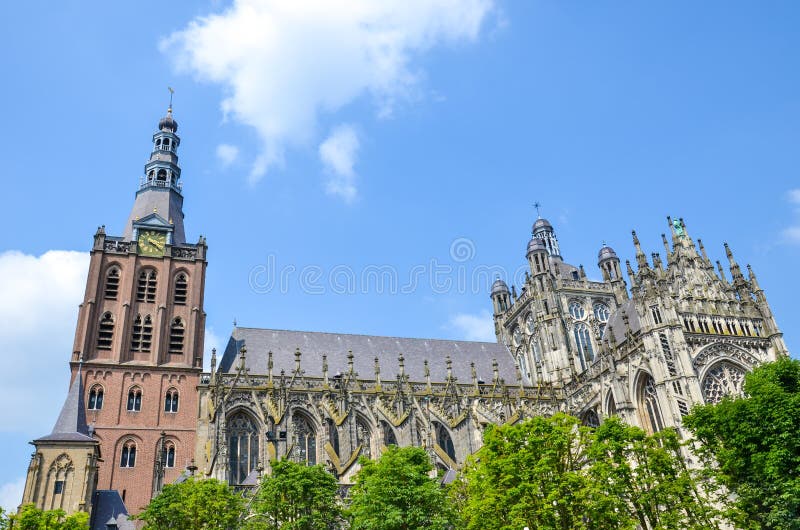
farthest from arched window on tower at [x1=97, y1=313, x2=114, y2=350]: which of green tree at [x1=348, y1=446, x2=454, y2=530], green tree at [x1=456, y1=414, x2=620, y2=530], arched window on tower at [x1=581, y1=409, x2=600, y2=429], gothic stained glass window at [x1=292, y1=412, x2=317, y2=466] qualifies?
arched window on tower at [x1=581, y1=409, x2=600, y2=429]

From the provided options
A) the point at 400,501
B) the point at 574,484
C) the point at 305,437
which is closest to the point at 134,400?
the point at 305,437

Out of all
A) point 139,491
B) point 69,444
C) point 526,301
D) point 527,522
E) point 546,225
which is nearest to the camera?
point 527,522

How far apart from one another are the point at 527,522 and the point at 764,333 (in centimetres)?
2765

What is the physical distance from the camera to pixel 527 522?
88.2 ft

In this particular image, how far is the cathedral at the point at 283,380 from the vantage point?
133 feet

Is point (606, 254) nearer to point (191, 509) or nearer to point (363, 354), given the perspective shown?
point (363, 354)

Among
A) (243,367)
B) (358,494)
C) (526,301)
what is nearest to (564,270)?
(526,301)

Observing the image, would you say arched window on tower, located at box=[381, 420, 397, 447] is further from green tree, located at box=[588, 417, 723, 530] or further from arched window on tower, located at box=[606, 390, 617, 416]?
green tree, located at box=[588, 417, 723, 530]

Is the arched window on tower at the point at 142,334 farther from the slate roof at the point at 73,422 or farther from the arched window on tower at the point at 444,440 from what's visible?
the arched window on tower at the point at 444,440

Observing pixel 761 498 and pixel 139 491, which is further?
pixel 139 491

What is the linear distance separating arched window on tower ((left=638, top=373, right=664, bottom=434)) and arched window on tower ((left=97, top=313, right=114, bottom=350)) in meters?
37.6

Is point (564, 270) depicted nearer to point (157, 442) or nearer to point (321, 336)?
point (321, 336)

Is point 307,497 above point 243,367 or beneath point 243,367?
beneath

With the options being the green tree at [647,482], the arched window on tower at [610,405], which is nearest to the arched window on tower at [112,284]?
the green tree at [647,482]
